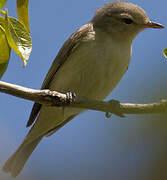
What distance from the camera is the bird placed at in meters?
4.10

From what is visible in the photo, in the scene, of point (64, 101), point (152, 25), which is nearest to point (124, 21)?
point (152, 25)

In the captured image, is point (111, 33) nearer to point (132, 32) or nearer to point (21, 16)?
point (132, 32)

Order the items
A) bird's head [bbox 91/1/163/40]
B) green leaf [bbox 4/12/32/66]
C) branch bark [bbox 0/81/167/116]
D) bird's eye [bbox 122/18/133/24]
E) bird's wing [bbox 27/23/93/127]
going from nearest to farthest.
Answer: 1. green leaf [bbox 4/12/32/66]
2. branch bark [bbox 0/81/167/116]
3. bird's wing [bbox 27/23/93/127]
4. bird's head [bbox 91/1/163/40]
5. bird's eye [bbox 122/18/133/24]

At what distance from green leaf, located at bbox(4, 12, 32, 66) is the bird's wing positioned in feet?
8.82

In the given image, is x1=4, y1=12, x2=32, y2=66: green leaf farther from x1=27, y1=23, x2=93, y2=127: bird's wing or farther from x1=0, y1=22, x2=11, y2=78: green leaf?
x1=27, y1=23, x2=93, y2=127: bird's wing

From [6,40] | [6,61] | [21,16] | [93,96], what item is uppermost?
[21,16]

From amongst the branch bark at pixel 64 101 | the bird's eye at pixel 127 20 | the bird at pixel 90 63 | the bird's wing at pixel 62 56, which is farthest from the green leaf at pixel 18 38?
the bird's eye at pixel 127 20

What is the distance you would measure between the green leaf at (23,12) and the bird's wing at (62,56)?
8.71 feet

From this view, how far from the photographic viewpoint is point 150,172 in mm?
1066

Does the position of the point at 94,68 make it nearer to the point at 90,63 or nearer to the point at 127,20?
the point at 90,63

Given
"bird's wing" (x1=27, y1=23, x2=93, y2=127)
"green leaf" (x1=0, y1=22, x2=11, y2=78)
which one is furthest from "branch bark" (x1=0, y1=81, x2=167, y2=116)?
"bird's wing" (x1=27, y1=23, x2=93, y2=127)

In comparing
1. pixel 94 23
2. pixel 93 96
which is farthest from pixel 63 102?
pixel 94 23

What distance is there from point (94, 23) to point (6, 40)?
3.19 metres

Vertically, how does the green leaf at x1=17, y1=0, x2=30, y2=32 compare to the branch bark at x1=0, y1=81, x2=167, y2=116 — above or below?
above
